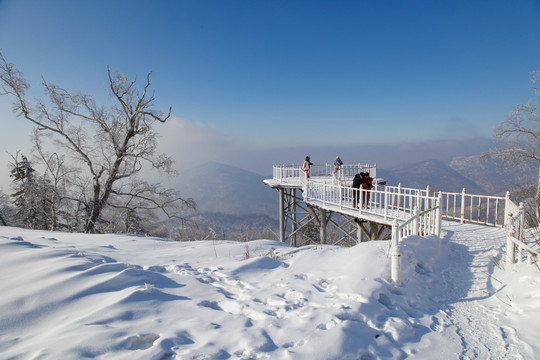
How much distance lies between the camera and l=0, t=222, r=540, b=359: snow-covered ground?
2312 millimetres

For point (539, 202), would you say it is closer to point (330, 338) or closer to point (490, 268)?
point (490, 268)

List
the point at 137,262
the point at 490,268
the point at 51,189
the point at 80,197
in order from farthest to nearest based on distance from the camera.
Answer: the point at 80,197 → the point at 51,189 → the point at 490,268 → the point at 137,262

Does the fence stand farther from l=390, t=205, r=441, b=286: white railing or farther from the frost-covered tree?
the frost-covered tree

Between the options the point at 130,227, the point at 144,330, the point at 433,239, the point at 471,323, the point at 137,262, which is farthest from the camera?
the point at 130,227

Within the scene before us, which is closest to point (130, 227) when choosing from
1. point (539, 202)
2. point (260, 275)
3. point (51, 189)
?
point (51, 189)

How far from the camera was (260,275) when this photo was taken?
14.8 feet

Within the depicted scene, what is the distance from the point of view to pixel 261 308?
3.24m

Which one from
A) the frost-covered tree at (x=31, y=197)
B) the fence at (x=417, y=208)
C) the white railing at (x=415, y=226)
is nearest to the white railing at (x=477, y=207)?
the fence at (x=417, y=208)

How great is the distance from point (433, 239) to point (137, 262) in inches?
283

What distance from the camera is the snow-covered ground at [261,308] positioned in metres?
2.31

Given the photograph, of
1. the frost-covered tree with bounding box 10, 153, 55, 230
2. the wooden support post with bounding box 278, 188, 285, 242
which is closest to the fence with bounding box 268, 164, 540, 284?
the wooden support post with bounding box 278, 188, 285, 242

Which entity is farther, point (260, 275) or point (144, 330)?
point (260, 275)

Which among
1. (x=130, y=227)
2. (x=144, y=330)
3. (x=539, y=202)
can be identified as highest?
(x=144, y=330)

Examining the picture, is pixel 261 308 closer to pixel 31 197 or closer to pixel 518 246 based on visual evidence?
pixel 518 246
